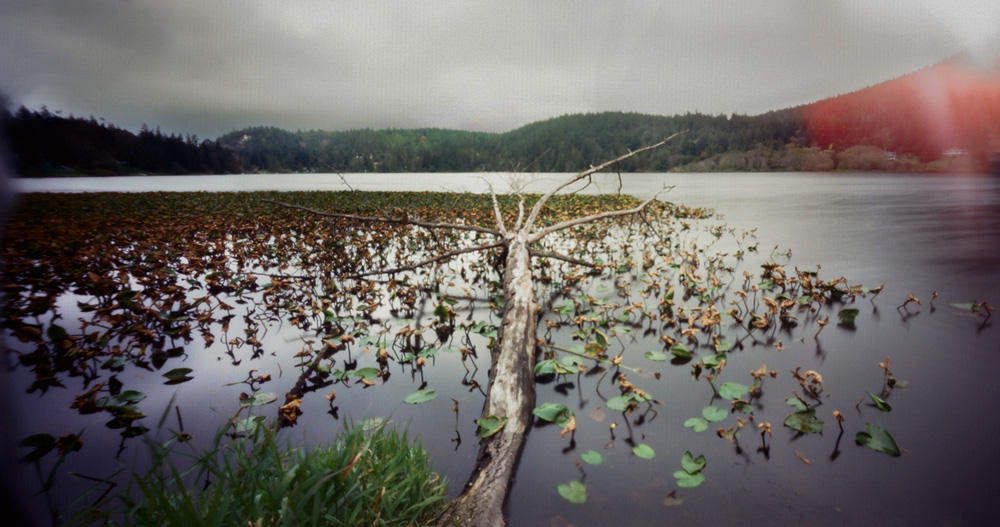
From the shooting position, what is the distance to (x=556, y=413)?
232 cm

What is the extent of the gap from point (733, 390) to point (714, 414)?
0.36 metres

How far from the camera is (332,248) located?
6.99m

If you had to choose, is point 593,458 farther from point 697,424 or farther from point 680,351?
point 680,351

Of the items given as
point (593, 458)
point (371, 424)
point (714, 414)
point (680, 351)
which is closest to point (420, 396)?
point (371, 424)

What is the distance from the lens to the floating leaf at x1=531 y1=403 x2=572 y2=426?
230 centimetres

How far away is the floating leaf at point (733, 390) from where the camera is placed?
259 cm

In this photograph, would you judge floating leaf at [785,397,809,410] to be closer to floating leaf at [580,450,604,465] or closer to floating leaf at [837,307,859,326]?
floating leaf at [580,450,604,465]

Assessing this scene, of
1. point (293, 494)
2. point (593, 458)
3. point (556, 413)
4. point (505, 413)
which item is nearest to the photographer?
point (293, 494)

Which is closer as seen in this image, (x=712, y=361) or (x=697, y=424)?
(x=697, y=424)

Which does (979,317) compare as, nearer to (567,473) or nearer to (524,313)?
(524,313)

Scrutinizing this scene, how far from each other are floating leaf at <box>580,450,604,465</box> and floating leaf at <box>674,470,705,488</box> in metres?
0.36

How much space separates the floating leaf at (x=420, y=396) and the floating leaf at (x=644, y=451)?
4.14 feet

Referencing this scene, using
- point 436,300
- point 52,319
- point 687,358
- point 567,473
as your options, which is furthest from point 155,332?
point 687,358

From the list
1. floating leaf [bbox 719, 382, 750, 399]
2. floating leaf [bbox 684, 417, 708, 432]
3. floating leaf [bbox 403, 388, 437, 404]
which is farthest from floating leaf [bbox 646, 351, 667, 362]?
floating leaf [bbox 403, 388, 437, 404]
